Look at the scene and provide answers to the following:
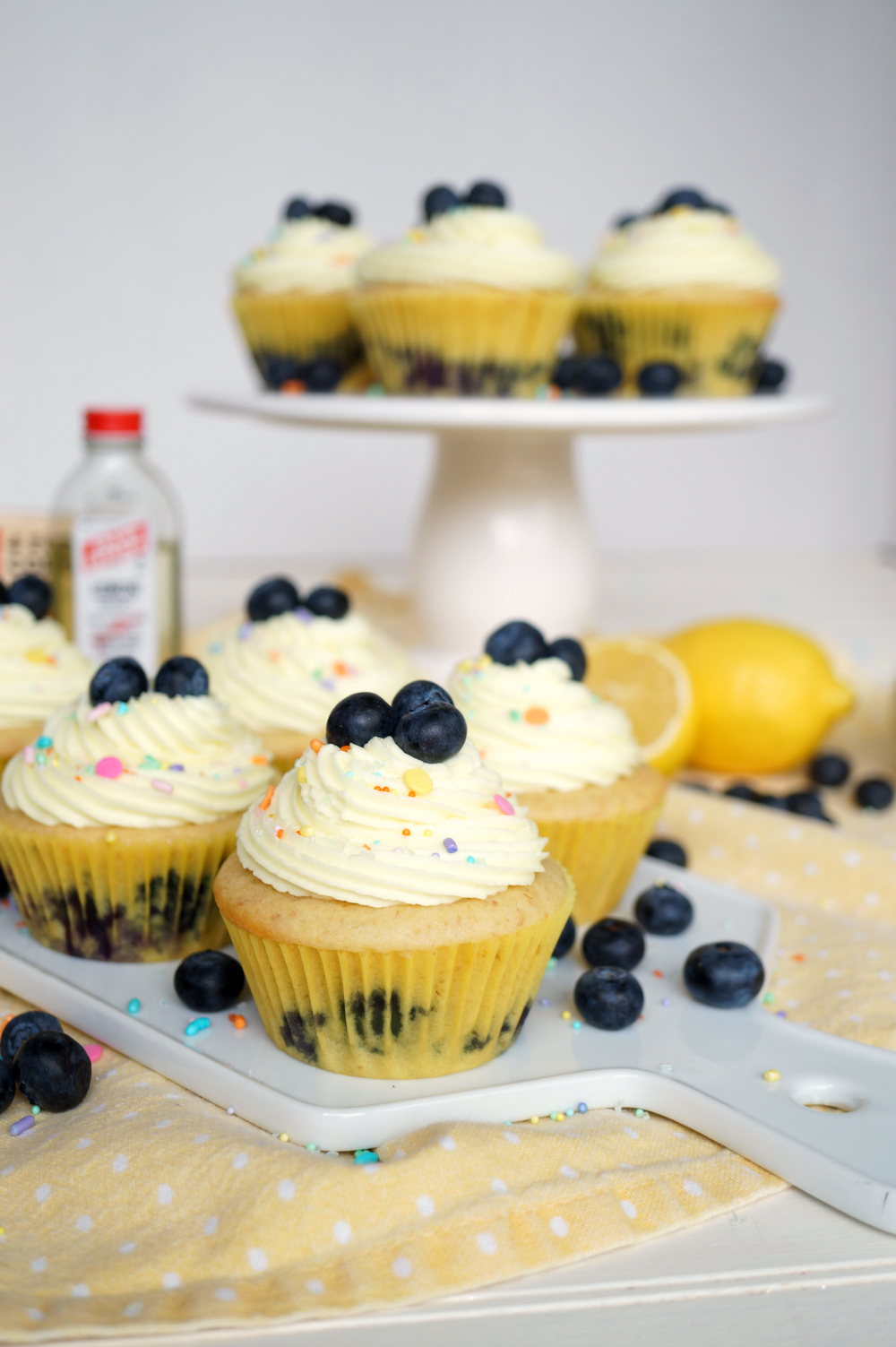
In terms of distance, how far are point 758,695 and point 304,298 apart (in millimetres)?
1194

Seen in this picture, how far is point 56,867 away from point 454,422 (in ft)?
3.36

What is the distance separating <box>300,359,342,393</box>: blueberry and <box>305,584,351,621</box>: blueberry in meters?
0.66

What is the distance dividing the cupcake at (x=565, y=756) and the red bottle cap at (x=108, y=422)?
1.03m

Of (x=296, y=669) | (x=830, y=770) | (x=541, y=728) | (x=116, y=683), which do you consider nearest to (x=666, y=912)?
(x=541, y=728)

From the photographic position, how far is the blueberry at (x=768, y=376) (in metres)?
2.77

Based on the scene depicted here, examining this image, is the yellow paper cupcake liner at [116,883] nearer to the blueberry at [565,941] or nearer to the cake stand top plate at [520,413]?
the blueberry at [565,941]

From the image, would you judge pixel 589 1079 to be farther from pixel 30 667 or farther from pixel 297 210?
pixel 297 210

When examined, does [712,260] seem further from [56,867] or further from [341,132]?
[341,132]

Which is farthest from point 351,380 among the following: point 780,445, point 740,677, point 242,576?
point 780,445

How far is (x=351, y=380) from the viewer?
279 cm

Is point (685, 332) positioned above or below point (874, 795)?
above

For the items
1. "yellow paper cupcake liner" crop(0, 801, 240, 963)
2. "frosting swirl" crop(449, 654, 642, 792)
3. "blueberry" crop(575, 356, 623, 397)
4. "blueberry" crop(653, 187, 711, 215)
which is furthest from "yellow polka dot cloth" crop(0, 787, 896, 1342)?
"blueberry" crop(653, 187, 711, 215)

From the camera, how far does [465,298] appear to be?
233 cm

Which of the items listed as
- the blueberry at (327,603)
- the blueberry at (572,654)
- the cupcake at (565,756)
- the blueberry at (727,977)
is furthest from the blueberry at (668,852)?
the blueberry at (327,603)
